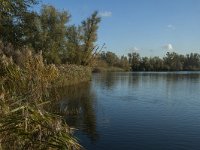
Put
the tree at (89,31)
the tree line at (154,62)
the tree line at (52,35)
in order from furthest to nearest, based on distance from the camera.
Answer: the tree line at (154,62), the tree at (89,31), the tree line at (52,35)

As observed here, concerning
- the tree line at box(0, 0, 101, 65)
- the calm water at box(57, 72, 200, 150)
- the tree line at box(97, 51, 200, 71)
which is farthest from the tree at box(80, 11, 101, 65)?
the tree line at box(97, 51, 200, 71)

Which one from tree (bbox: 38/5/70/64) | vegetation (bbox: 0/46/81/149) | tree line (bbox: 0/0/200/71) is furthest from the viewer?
tree (bbox: 38/5/70/64)

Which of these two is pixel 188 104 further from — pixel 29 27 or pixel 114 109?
pixel 29 27

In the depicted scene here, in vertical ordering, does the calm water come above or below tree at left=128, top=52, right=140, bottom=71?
below

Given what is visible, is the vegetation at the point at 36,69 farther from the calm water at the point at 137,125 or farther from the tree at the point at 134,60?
the tree at the point at 134,60

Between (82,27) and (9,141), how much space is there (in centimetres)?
5887

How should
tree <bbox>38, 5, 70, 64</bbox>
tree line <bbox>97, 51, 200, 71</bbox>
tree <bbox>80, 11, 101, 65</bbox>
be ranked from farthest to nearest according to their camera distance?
tree line <bbox>97, 51, 200, 71</bbox> < tree <bbox>80, 11, 101, 65</bbox> < tree <bbox>38, 5, 70, 64</bbox>

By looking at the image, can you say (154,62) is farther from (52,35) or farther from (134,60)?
(52,35)

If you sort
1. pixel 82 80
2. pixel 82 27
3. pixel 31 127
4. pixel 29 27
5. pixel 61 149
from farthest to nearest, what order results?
pixel 82 27 < pixel 82 80 < pixel 29 27 < pixel 31 127 < pixel 61 149

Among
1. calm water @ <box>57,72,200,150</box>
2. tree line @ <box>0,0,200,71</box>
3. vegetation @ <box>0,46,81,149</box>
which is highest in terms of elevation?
tree line @ <box>0,0,200,71</box>

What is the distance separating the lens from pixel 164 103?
29297mm

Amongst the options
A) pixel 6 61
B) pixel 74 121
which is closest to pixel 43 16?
pixel 74 121

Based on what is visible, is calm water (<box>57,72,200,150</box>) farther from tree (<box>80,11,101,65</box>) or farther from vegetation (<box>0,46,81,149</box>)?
tree (<box>80,11,101,65</box>)

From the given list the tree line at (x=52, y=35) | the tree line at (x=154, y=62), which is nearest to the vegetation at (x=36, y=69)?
the tree line at (x=52, y=35)
